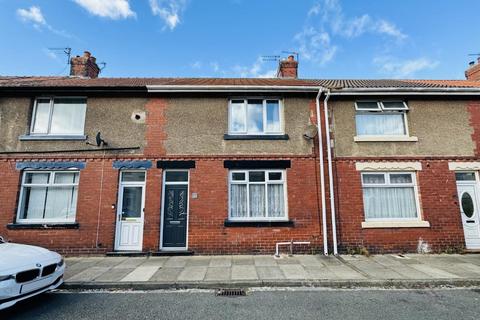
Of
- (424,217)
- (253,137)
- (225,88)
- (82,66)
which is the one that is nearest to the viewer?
(424,217)

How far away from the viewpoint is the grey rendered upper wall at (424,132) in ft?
26.4

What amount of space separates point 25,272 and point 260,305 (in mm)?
3857

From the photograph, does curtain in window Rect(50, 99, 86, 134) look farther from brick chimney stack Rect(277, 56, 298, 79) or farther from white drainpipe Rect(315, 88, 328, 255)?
brick chimney stack Rect(277, 56, 298, 79)

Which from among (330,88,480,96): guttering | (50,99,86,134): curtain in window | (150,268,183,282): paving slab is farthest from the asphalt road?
(330,88,480,96): guttering

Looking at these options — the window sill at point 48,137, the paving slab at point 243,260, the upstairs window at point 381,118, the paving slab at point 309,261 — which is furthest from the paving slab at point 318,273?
the window sill at point 48,137

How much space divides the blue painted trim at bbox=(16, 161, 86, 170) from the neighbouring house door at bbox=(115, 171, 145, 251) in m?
1.35

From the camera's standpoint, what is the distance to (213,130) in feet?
26.6

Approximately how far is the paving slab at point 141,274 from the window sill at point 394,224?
20.1 feet

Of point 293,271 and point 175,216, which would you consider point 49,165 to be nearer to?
point 175,216

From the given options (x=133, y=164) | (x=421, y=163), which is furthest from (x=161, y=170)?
(x=421, y=163)

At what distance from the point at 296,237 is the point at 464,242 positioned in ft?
16.9

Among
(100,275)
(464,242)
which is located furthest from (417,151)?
(100,275)

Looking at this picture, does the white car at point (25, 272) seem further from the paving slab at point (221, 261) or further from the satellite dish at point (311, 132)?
the satellite dish at point (311, 132)

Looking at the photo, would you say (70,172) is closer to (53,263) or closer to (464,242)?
(53,263)
